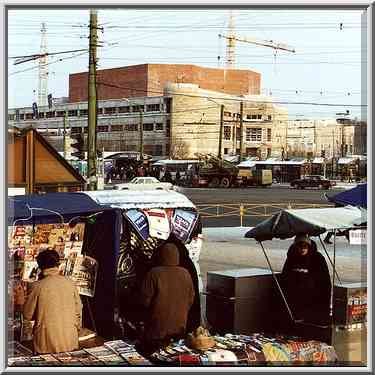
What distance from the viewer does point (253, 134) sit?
24.1 ft

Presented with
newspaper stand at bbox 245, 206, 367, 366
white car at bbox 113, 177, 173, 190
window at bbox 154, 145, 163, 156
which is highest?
window at bbox 154, 145, 163, 156

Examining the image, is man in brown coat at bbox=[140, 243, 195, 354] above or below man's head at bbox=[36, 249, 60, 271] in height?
below

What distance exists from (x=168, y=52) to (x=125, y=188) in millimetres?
1431

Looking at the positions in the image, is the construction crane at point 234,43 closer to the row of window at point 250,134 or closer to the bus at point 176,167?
the row of window at point 250,134

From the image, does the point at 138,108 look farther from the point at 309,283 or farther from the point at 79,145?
the point at 309,283

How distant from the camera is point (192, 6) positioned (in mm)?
5711

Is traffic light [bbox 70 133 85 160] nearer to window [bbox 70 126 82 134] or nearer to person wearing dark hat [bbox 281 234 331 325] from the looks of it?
window [bbox 70 126 82 134]

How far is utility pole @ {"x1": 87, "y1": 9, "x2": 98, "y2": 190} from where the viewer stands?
6191 mm

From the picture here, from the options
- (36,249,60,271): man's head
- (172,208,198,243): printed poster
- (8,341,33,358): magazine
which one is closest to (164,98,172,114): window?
(172,208,198,243): printed poster

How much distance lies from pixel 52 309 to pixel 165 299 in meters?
0.94

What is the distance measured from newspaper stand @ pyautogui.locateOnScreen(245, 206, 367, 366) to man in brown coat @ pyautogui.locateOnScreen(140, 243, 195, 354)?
3.37 ft

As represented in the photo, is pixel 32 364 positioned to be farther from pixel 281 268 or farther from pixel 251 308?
pixel 281 268

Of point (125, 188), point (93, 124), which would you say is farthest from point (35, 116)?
point (125, 188)

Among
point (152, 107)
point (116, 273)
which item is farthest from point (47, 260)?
point (152, 107)
